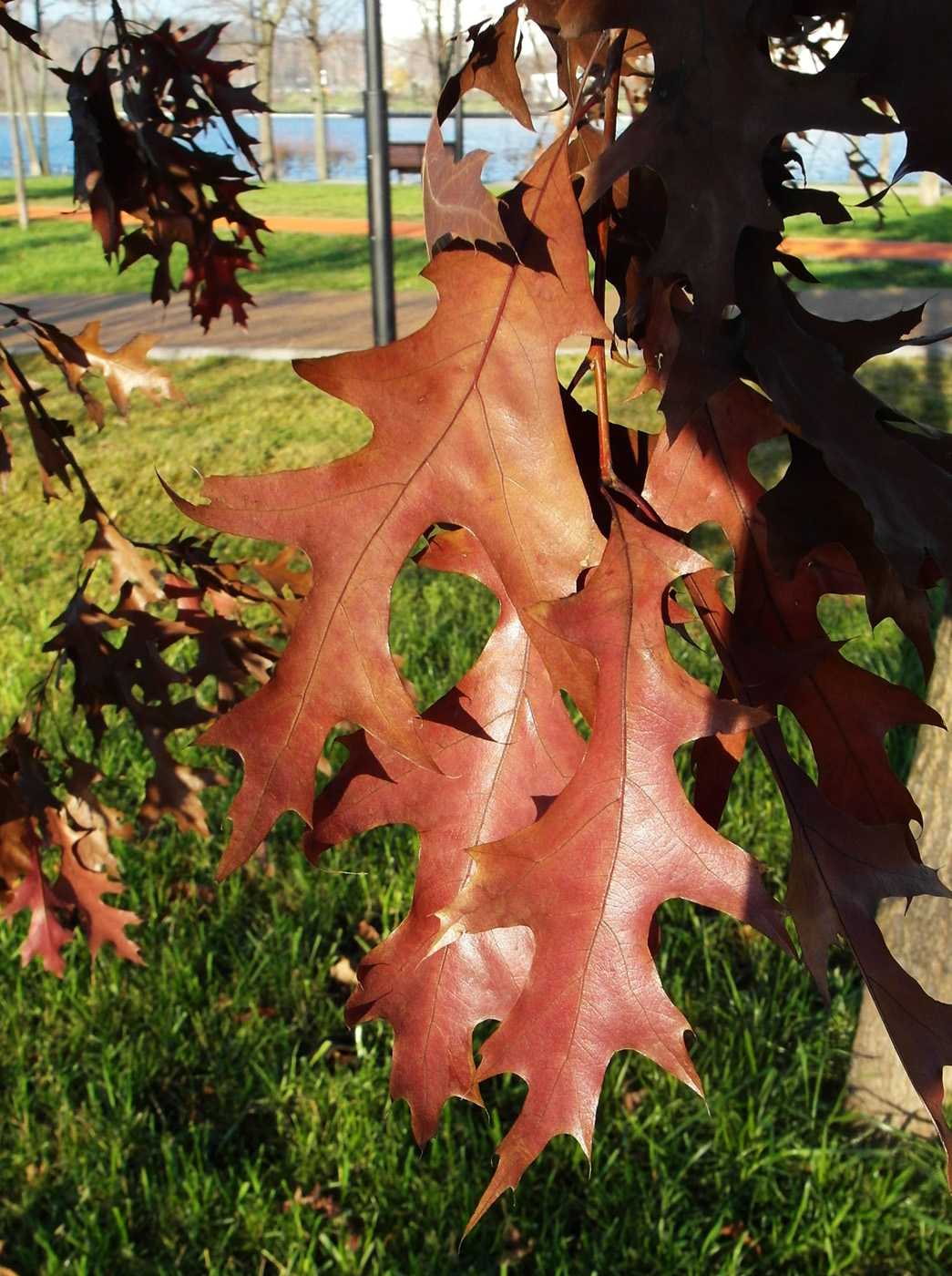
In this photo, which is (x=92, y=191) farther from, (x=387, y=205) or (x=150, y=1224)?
(x=387, y=205)

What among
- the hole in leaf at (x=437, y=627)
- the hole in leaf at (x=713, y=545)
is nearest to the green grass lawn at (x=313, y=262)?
the hole in leaf at (x=713, y=545)

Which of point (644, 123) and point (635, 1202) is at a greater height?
point (644, 123)

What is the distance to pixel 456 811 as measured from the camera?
668 mm

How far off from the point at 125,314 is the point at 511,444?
7.45 metres

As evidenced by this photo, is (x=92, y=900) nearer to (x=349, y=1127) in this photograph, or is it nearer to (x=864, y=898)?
(x=349, y=1127)

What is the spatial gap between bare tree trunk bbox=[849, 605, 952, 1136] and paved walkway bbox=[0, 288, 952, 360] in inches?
173

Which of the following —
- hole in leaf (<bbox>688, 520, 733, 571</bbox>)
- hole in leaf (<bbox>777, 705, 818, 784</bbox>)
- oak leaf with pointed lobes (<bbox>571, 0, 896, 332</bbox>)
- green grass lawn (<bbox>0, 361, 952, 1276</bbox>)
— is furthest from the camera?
hole in leaf (<bbox>688, 520, 733, 571</bbox>)

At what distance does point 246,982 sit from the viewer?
2332 millimetres

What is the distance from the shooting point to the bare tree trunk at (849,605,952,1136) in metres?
1.95

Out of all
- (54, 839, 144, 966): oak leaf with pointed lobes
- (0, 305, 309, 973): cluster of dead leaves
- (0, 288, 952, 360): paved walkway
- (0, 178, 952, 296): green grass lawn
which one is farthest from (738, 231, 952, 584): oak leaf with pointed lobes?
(0, 178, 952, 296): green grass lawn

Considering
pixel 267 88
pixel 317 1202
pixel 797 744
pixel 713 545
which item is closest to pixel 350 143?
pixel 267 88

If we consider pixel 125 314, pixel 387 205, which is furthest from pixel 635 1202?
pixel 125 314

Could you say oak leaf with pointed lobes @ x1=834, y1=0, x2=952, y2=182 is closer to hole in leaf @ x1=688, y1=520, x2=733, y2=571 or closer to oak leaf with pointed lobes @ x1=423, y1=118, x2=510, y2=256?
oak leaf with pointed lobes @ x1=423, y1=118, x2=510, y2=256

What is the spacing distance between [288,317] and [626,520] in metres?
7.23
